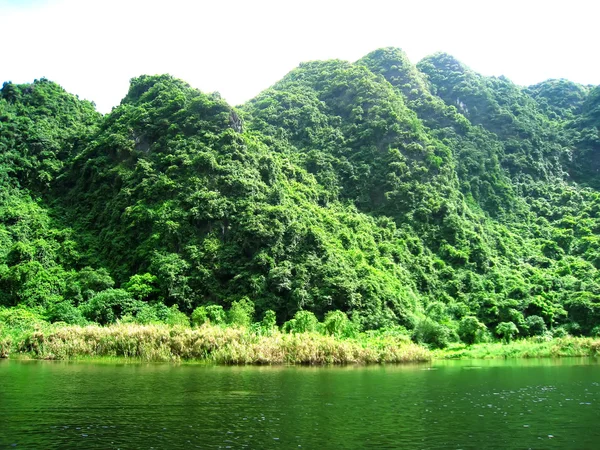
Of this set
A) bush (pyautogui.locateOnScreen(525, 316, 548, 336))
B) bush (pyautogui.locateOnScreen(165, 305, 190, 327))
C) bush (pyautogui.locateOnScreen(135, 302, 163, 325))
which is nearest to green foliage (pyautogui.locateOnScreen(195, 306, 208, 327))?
bush (pyautogui.locateOnScreen(165, 305, 190, 327))

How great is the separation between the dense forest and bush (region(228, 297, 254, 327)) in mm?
302

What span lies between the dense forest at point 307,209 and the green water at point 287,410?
23026 millimetres

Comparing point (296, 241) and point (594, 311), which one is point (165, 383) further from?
point (594, 311)

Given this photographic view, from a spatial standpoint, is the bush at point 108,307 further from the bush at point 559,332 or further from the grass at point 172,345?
the bush at point 559,332

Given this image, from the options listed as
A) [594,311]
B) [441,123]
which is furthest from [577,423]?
[441,123]

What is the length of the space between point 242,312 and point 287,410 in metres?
33.8

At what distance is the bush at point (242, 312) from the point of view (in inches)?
2121

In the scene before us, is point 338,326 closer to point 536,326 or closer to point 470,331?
point 470,331

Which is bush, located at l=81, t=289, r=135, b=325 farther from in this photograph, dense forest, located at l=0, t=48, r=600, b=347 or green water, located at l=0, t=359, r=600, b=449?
green water, located at l=0, t=359, r=600, b=449

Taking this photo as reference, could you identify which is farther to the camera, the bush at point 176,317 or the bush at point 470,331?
the bush at point 470,331

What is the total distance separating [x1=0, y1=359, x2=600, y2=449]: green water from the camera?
54.0 feet

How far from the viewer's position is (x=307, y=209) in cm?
7769

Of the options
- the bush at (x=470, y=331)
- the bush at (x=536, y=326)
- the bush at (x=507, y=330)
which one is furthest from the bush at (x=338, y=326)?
the bush at (x=536, y=326)

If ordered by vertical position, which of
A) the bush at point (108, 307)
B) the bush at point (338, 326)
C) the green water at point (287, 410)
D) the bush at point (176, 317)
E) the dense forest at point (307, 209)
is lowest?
the green water at point (287, 410)
